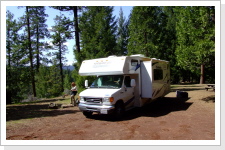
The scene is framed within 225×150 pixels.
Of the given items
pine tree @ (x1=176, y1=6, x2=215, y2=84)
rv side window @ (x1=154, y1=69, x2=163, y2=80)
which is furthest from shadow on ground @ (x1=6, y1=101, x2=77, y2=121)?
pine tree @ (x1=176, y1=6, x2=215, y2=84)

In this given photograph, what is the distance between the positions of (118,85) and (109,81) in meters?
0.60

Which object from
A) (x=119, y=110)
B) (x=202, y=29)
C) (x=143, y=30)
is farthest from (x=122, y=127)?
(x=143, y=30)

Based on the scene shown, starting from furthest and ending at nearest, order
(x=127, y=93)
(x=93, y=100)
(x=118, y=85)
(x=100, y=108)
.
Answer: (x=127, y=93)
(x=118, y=85)
(x=93, y=100)
(x=100, y=108)

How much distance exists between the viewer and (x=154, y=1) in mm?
6410

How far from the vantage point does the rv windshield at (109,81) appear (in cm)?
861

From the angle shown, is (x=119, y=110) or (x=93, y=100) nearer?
(x=93, y=100)

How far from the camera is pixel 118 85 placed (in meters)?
8.52

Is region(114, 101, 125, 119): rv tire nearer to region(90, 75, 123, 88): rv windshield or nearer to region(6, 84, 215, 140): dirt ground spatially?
region(6, 84, 215, 140): dirt ground

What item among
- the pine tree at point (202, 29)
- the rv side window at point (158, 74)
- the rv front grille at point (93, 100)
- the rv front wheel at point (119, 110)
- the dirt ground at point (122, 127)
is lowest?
the dirt ground at point (122, 127)

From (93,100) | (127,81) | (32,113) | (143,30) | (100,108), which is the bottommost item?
(32,113)

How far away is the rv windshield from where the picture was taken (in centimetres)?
861

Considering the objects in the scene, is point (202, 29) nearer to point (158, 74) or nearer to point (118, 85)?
point (158, 74)

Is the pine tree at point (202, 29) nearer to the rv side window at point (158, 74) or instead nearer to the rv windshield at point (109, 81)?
the rv side window at point (158, 74)

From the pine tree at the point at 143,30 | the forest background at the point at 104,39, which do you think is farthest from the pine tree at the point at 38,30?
the pine tree at the point at 143,30
